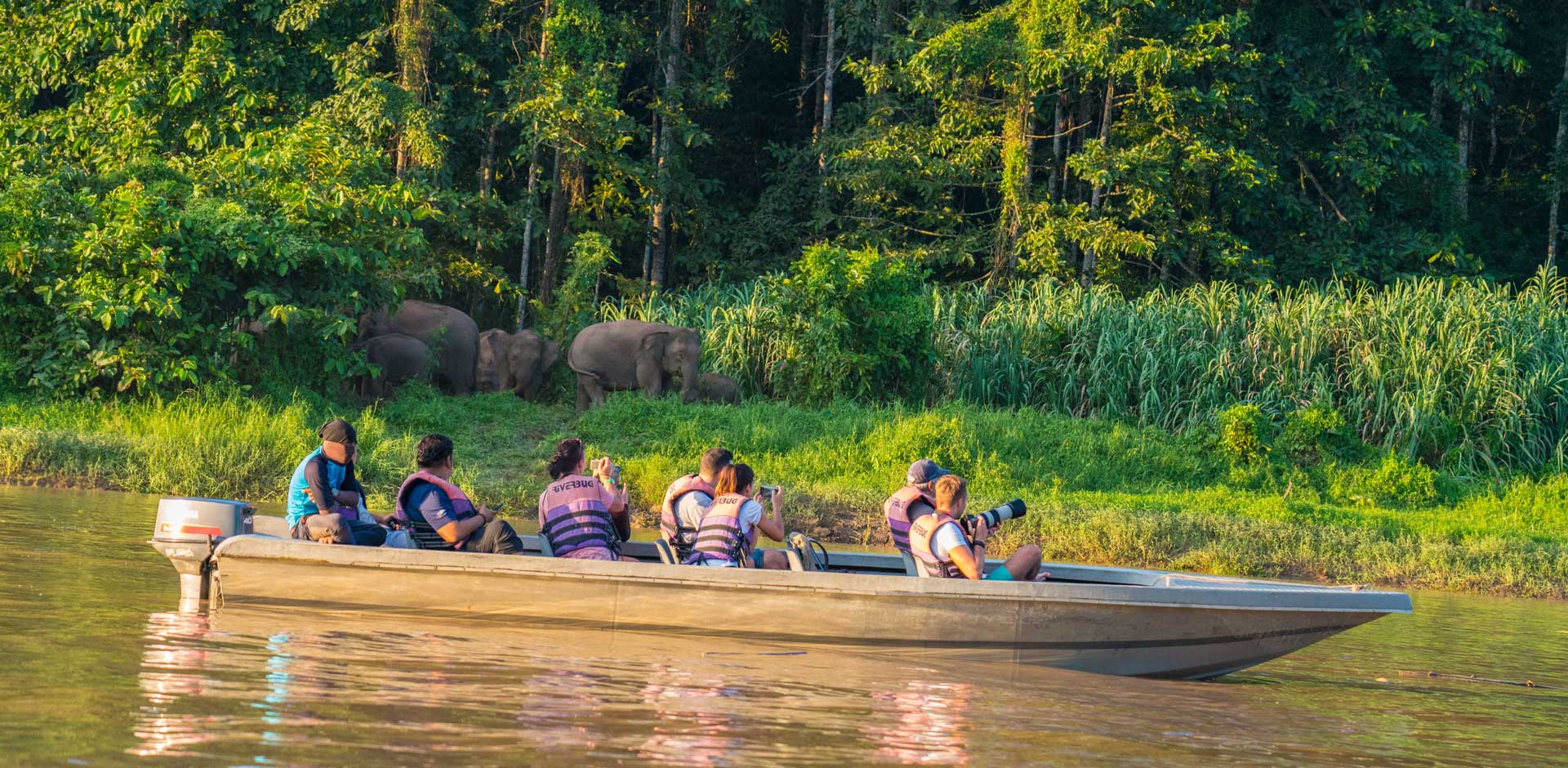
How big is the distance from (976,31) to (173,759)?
1953 cm

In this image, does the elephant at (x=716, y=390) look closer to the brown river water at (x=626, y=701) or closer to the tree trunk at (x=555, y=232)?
the tree trunk at (x=555, y=232)

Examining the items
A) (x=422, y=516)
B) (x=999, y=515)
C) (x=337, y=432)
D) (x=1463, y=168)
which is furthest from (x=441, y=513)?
(x=1463, y=168)

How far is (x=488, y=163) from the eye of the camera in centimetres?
2714

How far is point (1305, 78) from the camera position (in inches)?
1020

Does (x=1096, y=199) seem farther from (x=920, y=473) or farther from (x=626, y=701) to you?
(x=626, y=701)

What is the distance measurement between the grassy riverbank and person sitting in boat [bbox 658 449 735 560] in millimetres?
5042

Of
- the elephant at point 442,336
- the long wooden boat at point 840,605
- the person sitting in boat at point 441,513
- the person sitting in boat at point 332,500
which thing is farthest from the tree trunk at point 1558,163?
the person sitting in boat at point 332,500

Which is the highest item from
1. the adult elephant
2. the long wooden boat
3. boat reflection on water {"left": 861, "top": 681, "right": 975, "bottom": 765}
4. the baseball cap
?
the adult elephant

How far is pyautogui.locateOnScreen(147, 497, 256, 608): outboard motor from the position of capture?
9125mm

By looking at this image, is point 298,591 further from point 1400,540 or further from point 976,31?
point 976,31

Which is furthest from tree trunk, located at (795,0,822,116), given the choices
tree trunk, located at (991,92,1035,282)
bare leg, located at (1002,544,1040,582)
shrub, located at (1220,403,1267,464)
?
bare leg, located at (1002,544,1040,582)

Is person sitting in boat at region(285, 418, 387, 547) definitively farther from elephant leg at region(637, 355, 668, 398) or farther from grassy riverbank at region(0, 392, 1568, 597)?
elephant leg at region(637, 355, 668, 398)

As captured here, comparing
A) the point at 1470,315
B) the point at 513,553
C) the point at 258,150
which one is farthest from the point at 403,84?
the point at 513,553

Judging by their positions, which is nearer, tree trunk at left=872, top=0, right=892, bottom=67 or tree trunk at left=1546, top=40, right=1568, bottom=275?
tree trunk at left=1546, top=40, right=1568, bottom=275
